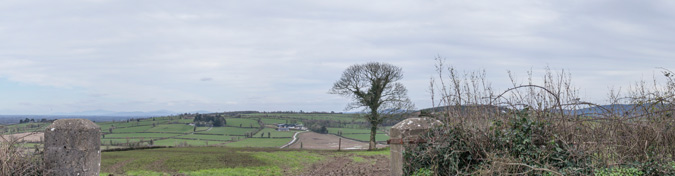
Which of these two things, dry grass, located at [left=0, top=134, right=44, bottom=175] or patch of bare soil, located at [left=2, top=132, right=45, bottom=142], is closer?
dry grass, located at [left=0, top=134, right=44, bottom=175]

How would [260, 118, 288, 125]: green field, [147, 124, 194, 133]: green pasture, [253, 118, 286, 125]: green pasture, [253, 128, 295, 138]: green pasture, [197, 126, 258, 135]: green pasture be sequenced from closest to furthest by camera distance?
[253, 128, 295, 138]: green pasture, [147, 124, 194, 133]: green pasture, [197, 126, 258, 135]: green pasture, [260, 118, 288, 125]: green field, [253, 118, 286, 125]: green pasture

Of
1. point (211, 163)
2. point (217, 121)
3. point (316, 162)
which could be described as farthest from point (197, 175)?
point (217, 121)

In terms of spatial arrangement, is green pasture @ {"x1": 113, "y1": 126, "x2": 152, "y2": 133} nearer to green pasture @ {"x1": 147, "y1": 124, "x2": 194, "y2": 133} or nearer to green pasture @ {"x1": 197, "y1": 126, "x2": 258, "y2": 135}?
green pasture @ {"x1": 147, "y1": 124, "x2": 194, "y2": 133}

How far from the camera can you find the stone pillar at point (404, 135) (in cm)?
831

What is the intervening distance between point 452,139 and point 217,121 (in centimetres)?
5418

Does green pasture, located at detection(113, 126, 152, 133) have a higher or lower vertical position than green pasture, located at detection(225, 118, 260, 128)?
lower

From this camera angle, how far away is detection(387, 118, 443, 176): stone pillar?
27.3 feet

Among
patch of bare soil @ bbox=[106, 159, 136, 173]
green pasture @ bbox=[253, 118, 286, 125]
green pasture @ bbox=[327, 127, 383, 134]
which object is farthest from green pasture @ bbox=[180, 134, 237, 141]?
patch of bare soil @ bbox=[106, 159, 136, 173]

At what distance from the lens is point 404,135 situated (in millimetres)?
8344

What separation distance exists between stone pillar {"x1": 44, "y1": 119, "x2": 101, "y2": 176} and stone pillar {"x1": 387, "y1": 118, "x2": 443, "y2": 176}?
5.65 m

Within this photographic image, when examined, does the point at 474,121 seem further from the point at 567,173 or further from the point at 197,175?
the point at 197,175

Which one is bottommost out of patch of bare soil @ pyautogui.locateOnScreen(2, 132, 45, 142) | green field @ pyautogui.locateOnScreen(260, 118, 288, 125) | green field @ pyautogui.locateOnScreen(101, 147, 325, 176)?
green field @ pyautogui.locateOnScreen(101, 147, 325, 176)

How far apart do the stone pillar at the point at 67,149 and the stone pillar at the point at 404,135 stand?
5647mm

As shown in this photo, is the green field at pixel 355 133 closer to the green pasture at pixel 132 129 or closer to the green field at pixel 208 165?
the green pasture at pixel 132 129
